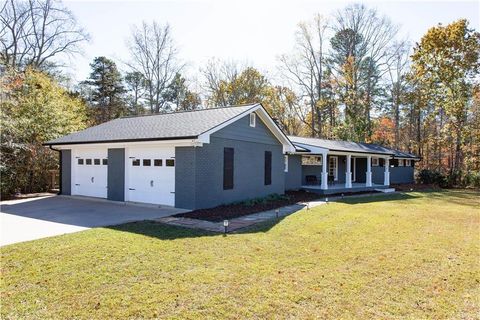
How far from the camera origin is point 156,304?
4.07m

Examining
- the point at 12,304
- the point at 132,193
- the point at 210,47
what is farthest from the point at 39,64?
the point at 12,304

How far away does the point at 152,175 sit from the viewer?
40.9 ft

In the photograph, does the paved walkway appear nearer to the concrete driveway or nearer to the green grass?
the green grass

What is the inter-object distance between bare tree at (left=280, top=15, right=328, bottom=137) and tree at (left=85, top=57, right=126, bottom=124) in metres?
17.1

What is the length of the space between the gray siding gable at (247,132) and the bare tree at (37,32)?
72.1 ft

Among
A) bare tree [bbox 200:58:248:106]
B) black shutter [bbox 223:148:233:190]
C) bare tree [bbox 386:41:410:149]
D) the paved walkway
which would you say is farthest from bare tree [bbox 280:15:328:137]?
the paved walkway

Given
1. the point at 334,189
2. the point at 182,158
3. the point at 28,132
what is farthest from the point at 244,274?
the point at 28,132

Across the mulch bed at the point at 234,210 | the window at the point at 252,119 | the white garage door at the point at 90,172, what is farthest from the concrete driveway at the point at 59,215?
the window at the point at 252,119

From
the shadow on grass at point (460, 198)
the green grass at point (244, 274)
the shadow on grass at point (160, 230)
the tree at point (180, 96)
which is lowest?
the shadow on grass at point (460, 198)

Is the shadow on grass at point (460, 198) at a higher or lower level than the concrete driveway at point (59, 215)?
lower

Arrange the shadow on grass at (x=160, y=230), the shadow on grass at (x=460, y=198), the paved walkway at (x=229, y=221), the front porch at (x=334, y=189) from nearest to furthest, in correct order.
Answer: the shadow on grass at (x=160, y=230)
the paved walkway at (x=229, y=221)
the shadow on grass at (x=460, y=198)
the front porch at (x=334, y=189)

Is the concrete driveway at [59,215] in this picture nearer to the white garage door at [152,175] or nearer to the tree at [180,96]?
the white garage door at [152,175]

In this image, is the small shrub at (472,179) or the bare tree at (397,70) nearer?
the small shrub at (472,179)

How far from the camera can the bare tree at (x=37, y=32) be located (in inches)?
1030
